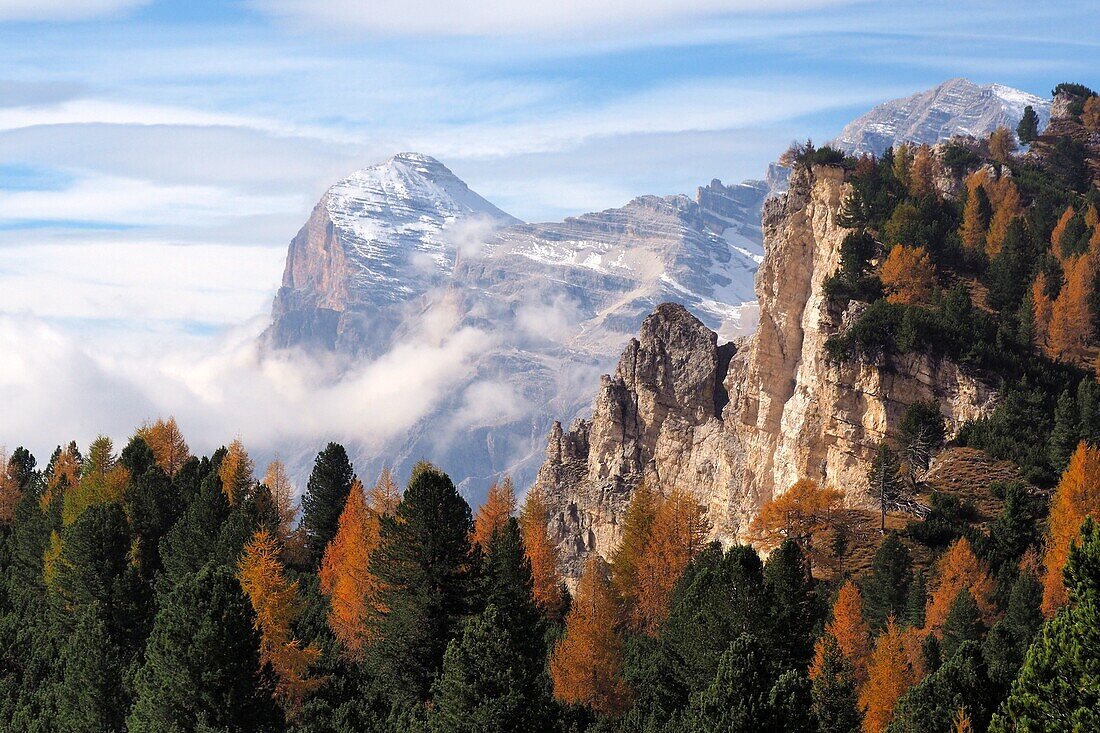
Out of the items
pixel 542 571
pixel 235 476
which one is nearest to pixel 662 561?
pixel 542 571

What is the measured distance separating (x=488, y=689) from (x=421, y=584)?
15428 millimetres

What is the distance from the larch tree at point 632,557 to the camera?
88562mm

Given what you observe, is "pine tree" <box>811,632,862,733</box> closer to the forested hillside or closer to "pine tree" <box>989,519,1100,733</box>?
the forested hillside

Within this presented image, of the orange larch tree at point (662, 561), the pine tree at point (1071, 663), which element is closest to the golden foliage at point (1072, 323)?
the orange larch tree at point (662, 561)

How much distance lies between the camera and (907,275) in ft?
392

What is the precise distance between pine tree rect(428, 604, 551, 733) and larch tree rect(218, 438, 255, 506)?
5455cm

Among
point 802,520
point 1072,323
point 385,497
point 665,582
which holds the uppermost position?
point 1072,323

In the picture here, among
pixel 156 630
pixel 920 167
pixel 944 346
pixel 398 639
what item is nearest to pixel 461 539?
pixel 398 639

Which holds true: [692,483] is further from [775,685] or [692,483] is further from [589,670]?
[775,685]

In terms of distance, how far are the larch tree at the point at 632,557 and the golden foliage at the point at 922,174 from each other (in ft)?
207

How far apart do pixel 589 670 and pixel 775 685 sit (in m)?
24.2

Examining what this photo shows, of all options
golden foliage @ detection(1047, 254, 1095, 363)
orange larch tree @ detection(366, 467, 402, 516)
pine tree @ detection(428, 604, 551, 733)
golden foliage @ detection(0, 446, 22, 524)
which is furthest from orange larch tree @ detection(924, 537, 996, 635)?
golden foliage @ detection(0, 446, 22, 524)

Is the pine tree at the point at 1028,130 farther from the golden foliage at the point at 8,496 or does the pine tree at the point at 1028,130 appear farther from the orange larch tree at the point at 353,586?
the golden foliage at the point at 8,496

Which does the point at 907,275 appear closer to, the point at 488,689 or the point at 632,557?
the point at 632,557
